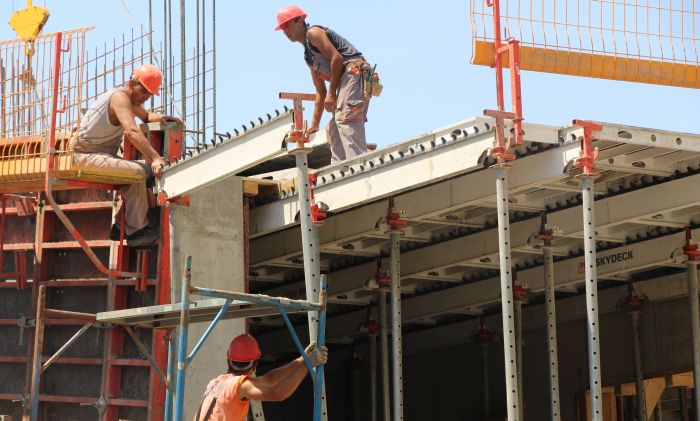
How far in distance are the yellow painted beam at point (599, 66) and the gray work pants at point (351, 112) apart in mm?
1596

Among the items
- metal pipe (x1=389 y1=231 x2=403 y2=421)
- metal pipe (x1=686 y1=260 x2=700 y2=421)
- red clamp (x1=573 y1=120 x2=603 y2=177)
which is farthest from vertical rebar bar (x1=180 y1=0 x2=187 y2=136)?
metal pipe (x1=686 y1=260 x2=700 y2=421)

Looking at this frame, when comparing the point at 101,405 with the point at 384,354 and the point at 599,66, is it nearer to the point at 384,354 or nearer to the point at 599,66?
the point at 384,354

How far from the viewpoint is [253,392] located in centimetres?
1063

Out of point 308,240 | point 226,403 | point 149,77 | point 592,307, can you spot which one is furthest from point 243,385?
point 149,77

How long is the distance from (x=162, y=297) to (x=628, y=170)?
581 centimetres

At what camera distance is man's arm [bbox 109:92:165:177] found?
16312 millimetres

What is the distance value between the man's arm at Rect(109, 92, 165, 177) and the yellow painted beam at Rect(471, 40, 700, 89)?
12.8 ft

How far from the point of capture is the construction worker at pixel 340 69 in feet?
55.7

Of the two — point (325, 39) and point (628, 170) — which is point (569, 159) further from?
point (325, 39)

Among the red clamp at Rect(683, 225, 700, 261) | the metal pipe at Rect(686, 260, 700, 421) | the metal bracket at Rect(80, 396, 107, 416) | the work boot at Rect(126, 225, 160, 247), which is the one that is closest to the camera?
the metal bracket at Rect(80, 396, 107, 416)

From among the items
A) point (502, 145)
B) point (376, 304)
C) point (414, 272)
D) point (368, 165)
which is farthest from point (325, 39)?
point (376, 304)

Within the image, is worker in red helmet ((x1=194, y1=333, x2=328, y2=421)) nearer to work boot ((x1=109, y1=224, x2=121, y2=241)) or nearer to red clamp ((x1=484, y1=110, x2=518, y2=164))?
red clamp ((x1=484, y1=110, x2=518, y2=164))

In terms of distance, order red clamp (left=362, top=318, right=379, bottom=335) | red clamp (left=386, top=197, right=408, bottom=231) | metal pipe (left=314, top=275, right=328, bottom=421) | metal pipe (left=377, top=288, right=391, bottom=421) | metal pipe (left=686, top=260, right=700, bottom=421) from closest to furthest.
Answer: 1. metal pipe (left=314, top=275, right=328, bottom=421)
2. red clamp (left=386, top=197, right=408, bottom=231)
3. metal pipe (left=686, top=260, right=700, bottom=421)
4. metal pipe (left=377, top=288, right=391, bottom=421)
5. red clamp (left=362, top=318, right=379, bottom=335)

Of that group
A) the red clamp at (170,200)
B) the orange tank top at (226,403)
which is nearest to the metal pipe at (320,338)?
the orange tank top at (226,403)
